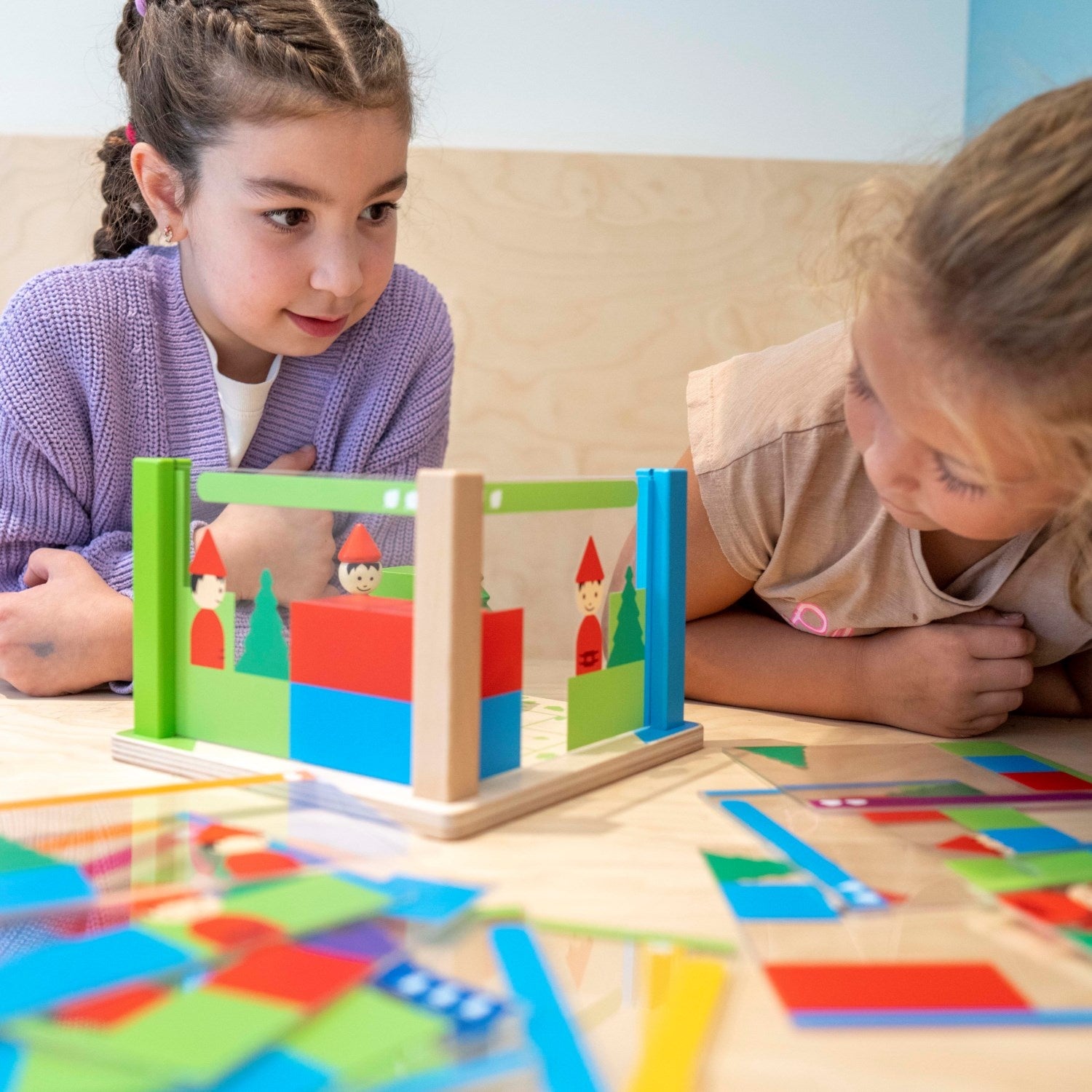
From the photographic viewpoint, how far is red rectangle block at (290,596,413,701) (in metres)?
0.53

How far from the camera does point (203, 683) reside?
612mm

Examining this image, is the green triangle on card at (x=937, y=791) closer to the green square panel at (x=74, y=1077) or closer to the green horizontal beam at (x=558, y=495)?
the green horizontal beam at (x=558, y=495)

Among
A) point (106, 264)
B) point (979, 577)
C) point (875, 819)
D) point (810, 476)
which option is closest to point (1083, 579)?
point (979, 577)

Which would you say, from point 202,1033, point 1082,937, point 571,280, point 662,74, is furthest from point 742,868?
point 662,74

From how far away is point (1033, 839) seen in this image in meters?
0.50

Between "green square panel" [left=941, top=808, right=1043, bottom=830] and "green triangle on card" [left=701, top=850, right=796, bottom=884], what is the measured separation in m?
0.11

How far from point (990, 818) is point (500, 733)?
0.23 metres

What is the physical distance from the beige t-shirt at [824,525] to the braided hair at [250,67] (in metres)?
0.33

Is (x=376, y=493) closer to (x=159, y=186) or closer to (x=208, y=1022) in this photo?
(x=208, y=1022)

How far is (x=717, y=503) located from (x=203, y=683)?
1.13ft

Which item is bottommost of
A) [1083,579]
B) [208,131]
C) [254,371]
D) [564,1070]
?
[564,1070]

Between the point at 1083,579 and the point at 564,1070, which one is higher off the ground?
the point at 1083,579

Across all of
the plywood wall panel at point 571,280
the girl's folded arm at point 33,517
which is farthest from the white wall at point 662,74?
the girl's folded arm at point 33,517

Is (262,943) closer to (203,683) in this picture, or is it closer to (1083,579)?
(203,683)
